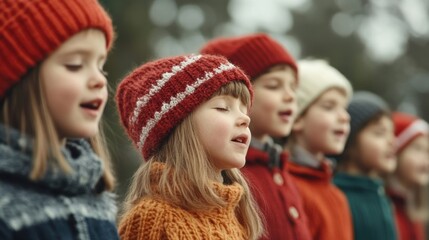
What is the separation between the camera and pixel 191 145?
11.8 feet

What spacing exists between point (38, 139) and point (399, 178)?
5.27 metres

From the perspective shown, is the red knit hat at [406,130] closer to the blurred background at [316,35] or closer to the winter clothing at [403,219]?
the winter clothing at [403,219]

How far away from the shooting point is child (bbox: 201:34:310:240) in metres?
4.48

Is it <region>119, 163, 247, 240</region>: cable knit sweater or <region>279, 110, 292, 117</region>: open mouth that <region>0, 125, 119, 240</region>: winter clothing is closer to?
<region>119, 163, 247, 240</region>: cable knit sweater

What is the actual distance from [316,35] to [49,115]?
1536cm

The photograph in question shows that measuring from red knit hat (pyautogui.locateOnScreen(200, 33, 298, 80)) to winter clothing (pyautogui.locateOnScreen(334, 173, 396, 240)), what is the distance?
1.55 meters

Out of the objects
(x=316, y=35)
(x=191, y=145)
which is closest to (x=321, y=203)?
(x=191, y=145)

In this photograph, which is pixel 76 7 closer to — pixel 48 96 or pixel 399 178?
pixel 48 96

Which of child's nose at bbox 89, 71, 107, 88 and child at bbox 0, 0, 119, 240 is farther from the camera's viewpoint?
child's nose at bbox 89, 71, 107, 88

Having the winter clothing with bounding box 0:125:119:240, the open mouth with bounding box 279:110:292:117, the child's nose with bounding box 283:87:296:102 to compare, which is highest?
the winter clothing with bounding box 0:125:119:240

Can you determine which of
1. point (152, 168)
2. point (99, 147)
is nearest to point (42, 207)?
point (99, 147)

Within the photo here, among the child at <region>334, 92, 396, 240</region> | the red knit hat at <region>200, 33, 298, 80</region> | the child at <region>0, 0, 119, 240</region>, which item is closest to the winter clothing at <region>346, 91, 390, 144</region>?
the child at <region>334, 92, 396, 240</region>

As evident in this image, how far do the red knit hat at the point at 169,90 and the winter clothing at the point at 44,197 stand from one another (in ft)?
2.40

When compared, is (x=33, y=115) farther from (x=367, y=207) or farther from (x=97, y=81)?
(x=367, y=207)
